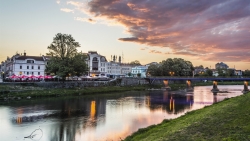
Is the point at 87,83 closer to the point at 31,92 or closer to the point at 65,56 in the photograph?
the point at 65,56

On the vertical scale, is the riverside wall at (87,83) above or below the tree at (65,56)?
below

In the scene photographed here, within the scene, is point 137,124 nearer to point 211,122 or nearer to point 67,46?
point 211,122

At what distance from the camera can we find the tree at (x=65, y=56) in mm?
65562

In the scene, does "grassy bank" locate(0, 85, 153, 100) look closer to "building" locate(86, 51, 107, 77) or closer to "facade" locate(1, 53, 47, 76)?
"facade" locate(1, 53, 47, 76)

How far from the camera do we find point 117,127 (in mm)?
26016

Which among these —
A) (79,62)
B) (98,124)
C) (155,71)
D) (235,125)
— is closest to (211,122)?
(235,125)

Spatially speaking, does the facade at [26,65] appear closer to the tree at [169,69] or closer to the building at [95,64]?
the building at [95,64]

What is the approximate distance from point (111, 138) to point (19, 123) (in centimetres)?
1413

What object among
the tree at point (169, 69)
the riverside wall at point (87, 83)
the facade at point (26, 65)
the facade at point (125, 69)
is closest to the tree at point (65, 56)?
the riverside wall at point (87, 83)

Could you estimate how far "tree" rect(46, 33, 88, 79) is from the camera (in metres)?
65.6

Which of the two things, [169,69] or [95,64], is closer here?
[95,64]

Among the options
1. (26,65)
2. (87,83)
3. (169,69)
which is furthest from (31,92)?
(169,69)

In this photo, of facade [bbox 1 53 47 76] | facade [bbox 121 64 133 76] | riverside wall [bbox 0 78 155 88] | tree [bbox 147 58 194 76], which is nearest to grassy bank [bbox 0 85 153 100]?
riverside wall [bbox 0 78 155 88]

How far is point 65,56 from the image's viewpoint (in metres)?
69.0
